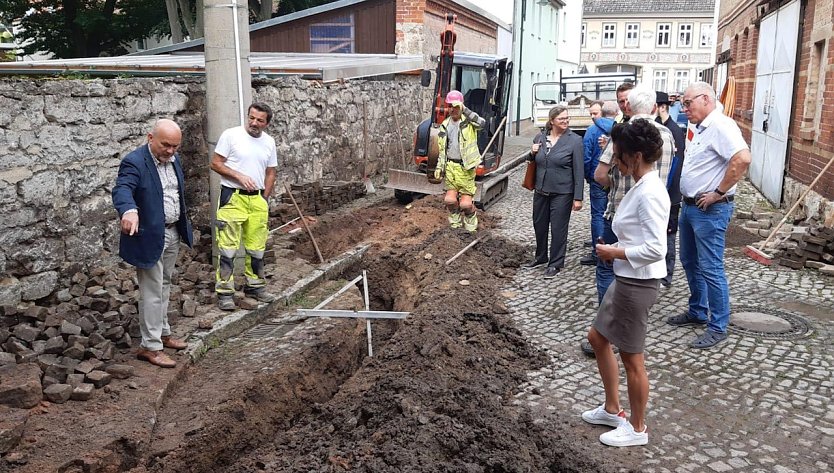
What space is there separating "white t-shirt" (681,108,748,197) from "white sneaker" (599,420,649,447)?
2.29 metres

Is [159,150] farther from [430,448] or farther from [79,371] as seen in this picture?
[430,448]

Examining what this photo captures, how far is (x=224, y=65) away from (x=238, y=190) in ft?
4.34

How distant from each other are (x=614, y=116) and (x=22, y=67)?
7.88m

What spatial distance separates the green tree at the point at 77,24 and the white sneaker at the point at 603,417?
71.7 ft

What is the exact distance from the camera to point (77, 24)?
21.9 meters

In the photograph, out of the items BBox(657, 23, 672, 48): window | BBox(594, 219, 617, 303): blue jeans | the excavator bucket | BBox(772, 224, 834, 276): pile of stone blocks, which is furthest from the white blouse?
BBox(657, 23, 672, 48): window

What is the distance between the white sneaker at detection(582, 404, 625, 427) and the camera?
408cm

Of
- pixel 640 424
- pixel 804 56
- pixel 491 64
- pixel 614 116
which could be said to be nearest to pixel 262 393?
pixel 640 424

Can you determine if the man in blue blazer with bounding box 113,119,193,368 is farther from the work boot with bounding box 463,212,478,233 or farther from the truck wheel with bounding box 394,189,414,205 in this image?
the truck wheel with bounding box 394,189,414,205

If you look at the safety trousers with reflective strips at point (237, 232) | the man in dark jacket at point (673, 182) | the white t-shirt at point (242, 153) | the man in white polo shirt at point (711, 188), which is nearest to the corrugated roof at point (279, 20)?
the white t-shirt at point (242, 153)

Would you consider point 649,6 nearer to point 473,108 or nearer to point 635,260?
point 473,108

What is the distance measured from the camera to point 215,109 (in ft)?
22.0

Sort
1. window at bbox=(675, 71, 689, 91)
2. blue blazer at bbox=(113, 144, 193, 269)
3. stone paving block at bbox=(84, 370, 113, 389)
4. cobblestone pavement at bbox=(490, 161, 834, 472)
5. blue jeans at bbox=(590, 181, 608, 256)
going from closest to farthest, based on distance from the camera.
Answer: cobblestone pavement at bbox=(490, 161, 834, 472) < stone paving block at bbox=(84, 370, 113, 389) < blue blazer at bbox=(113, 144, 193, 269) < blue jeans at bbox=(590, 181, 608, 256) < window at bbox=(675, 71, 689, 91)

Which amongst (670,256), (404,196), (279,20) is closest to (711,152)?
(670,256)
